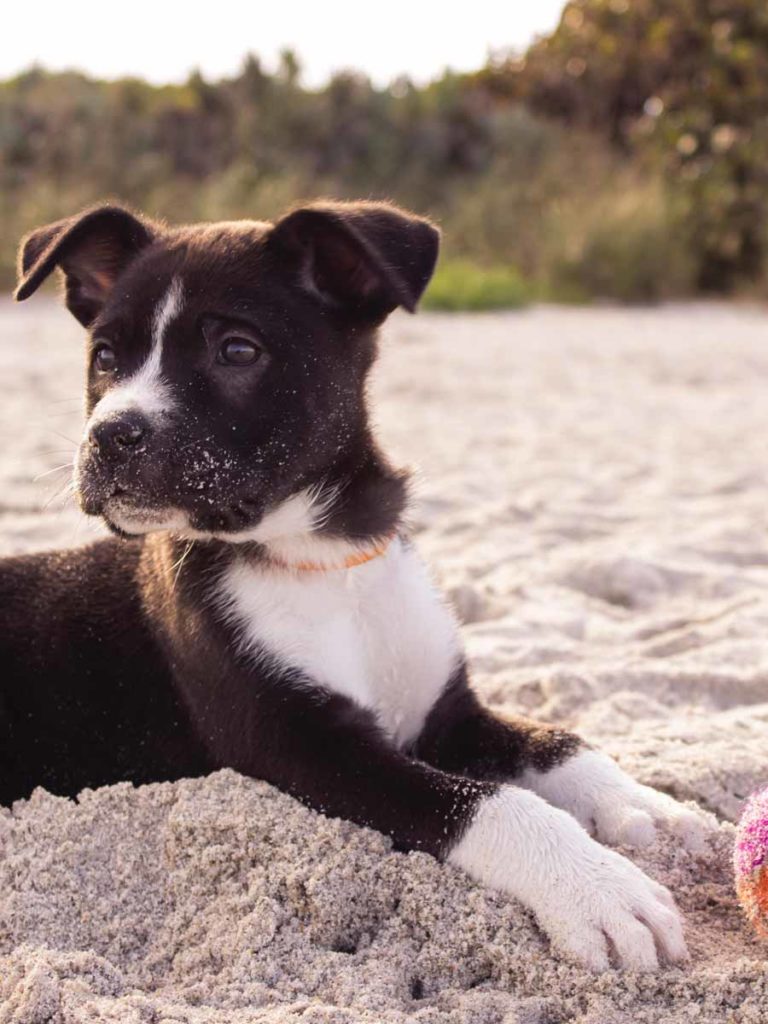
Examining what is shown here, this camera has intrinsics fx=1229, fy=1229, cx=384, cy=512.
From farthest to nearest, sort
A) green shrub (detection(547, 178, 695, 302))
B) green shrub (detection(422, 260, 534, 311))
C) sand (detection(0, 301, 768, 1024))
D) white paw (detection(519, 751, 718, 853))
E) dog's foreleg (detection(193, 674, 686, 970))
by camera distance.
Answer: green shrub (detection(547, 178, 695, 302)), green shrub (detection(422, 260, 534, 311)), white paw (detection(519, 751, 718, 853)), dog's foreleg (detection(193, 674, 686, 970)), sand (detection(0, 301, 768, 1024))

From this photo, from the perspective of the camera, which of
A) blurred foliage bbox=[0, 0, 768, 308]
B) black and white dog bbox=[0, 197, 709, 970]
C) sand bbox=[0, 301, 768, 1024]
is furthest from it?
blurred foliage bbox=[0, 0, 768, 308]

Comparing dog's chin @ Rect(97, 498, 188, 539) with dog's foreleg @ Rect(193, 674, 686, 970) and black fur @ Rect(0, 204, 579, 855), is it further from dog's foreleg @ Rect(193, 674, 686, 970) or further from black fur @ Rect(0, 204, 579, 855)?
dog's foreleg @ Rect(193, 674, 686, 970)

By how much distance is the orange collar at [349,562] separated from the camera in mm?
2988

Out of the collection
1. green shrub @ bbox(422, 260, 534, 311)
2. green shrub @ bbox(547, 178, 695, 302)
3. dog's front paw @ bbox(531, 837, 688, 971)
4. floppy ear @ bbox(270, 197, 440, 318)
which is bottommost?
green shrub @ bbox(422, 260, 534, 311)

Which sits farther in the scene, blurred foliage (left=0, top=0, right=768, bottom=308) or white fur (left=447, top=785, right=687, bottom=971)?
blurred foliage (left=0, top=0, right=768, bottom=308)

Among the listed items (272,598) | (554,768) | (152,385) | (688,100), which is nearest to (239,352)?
(152,385)

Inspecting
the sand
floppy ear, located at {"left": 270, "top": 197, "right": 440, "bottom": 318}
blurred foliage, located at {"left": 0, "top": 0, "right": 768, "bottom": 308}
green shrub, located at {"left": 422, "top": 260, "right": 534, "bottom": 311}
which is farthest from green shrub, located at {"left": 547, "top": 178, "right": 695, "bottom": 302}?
floppy ear, located at {"left": 270, "top": 197, "right": 440, "bottom": 318}

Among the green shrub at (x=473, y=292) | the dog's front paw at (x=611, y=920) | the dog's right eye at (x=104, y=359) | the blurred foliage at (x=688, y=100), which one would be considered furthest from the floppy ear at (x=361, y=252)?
the blurred foliage at (x=688, y=100)

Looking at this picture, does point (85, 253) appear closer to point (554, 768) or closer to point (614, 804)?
point (554, 768)

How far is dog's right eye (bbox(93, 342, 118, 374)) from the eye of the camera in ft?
9.79

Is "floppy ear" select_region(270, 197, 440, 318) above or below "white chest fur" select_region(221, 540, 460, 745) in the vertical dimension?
above

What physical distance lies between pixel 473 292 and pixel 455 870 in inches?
431

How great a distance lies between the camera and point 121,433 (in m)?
2.66

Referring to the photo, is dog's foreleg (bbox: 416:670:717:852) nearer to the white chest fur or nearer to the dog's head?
the white chest fur
